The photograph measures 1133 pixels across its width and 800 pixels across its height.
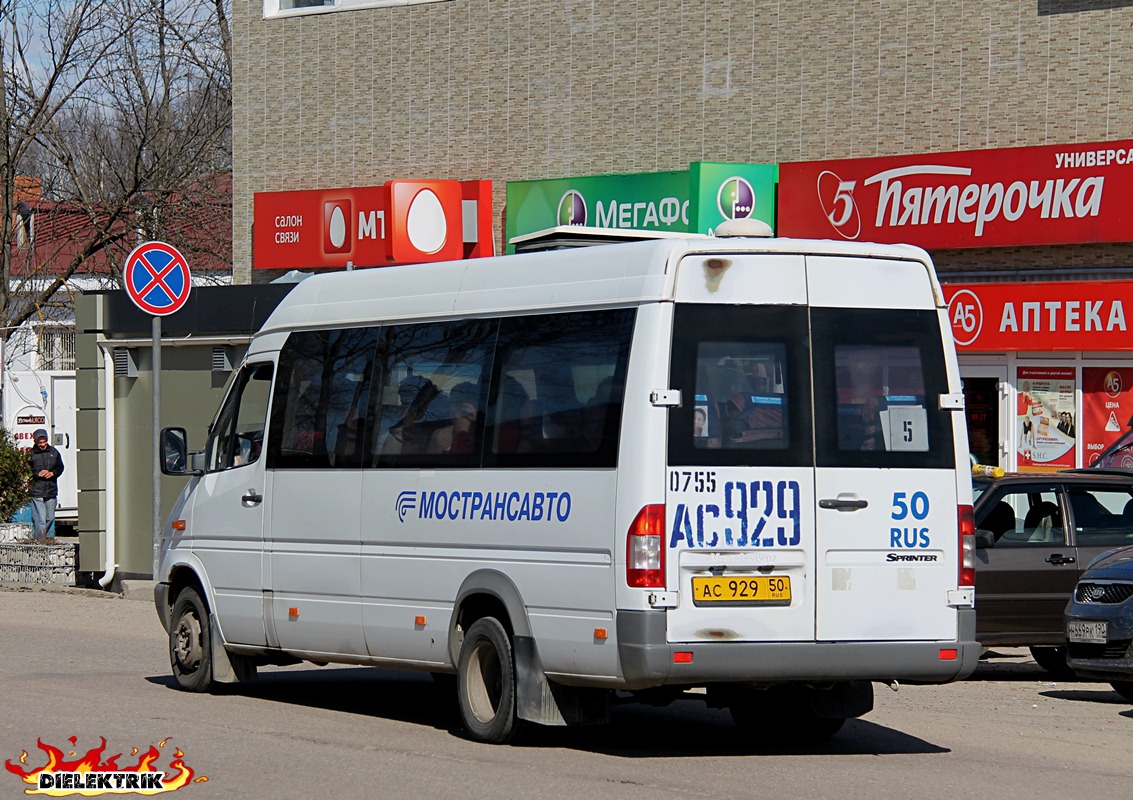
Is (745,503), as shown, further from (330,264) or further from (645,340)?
(330,264)

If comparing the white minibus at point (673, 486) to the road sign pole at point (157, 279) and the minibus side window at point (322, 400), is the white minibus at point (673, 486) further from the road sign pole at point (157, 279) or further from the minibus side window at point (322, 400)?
the road sign pole at point (157, 279)

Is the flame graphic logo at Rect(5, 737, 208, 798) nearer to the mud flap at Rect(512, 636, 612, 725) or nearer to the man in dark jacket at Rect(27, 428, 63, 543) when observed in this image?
the mud flap at Rect(512, 636, 612, 725)

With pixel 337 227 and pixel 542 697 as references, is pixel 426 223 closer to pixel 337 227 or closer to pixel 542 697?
pixel 337 227

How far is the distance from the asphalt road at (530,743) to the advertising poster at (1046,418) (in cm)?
867

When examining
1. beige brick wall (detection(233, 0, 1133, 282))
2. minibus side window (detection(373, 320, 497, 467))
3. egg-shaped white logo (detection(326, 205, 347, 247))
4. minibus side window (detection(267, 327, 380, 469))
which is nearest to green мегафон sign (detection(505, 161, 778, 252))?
beige brick wall (detection(233, 0, 1133, 282))

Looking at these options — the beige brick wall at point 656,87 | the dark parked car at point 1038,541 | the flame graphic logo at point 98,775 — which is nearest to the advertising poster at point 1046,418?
the beige brick wall at point 656,87

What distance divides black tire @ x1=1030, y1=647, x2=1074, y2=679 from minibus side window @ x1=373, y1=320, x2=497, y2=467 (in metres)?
6.37

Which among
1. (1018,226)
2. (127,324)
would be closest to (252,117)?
(127,324)

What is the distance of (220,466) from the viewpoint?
39.3 feet

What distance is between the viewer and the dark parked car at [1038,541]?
523 inches

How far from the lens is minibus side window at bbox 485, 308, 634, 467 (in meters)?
8.88

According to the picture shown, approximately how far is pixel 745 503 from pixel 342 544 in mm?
3015

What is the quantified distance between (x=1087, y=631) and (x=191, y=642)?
6.20m

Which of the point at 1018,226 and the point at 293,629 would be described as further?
the point at 1018,226
